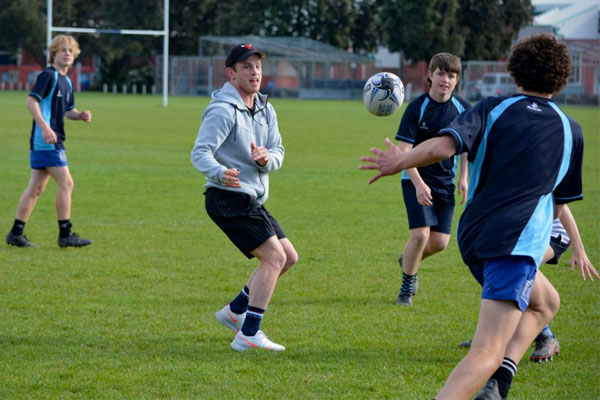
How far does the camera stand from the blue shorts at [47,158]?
29.8 feet

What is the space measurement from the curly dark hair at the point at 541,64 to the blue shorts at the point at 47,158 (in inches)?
242

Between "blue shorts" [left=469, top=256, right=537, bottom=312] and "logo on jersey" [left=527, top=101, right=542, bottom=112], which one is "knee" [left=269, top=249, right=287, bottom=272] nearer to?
"blue shorts" [left=469, top=256, right=537, bottom=312]

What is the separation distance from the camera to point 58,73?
29.9 feet

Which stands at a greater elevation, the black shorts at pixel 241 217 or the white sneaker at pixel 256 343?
the black shorts at pixel 241 217

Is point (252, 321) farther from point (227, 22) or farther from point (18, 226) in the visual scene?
point (227, 22)

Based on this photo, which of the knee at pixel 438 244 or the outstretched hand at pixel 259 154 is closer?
the outstretched hand at pixel 259 154

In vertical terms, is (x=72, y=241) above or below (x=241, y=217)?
below

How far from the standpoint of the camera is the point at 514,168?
397 centimetres

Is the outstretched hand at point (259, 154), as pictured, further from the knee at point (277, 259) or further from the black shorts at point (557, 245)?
the black shorts at point (557, 245)

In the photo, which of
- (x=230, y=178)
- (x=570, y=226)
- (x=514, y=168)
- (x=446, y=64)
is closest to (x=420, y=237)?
(x=446, y=64)

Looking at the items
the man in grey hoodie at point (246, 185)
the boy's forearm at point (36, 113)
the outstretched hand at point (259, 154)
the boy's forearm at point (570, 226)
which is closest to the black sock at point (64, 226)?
the boy's forearm at point (36, 113)

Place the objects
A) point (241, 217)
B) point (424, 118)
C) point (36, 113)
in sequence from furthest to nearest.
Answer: point (36, 113), point (424, 118), point (241, 217)

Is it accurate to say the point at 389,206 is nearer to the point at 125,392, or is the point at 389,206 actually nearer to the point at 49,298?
the point at 49,298

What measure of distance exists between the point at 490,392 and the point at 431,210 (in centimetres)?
310
